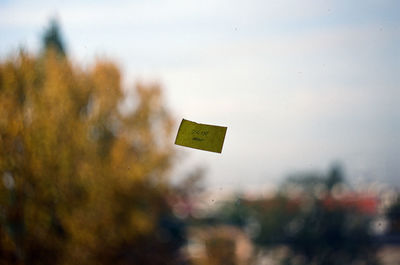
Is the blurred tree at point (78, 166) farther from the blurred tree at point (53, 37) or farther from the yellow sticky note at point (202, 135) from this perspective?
the yellow sticky note at point (202, 135)

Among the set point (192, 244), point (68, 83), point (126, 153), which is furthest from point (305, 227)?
point (68, 83)

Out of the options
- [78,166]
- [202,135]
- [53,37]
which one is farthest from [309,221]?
[202,135]

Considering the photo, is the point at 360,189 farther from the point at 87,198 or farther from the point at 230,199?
the point at 87,198

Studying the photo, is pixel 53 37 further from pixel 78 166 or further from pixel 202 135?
pixel 202 135

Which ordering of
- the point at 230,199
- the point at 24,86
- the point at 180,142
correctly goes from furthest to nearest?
the point at 24,86, the point at 230,199, the point at 180,142

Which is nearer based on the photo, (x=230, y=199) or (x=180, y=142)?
(x=180, y=142)

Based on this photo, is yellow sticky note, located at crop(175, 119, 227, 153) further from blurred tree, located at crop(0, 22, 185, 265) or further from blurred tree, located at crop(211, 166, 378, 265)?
blurred tree, located at crop(211, 166, 378, 265)

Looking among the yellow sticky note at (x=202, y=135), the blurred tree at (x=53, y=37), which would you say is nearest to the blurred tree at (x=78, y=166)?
the blurred tree at (x=53, y=37)
